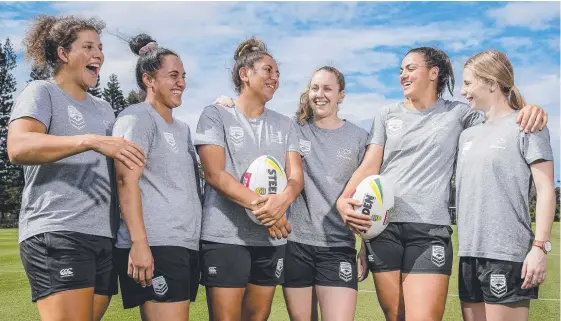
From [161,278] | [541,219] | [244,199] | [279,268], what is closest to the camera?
[161,278]

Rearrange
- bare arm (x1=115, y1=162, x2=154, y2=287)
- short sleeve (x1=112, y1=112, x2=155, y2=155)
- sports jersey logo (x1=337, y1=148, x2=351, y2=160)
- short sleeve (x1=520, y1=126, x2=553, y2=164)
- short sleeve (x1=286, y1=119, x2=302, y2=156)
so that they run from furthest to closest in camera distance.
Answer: sports jersey logo (x1=337, y1=148, x2=351, y2=160) < short sleeve (x1=286, y1=119, x2=302, y2=156) < short sleeve (x1=520, y1=126, x2=553, y2=164) < short sleeve (x1=112, y1=112, x2=155, y2=155) < bare arm (x1=115, y1=162, x2=154, y2=287)

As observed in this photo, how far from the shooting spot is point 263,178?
413cm

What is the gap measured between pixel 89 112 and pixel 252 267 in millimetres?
1582

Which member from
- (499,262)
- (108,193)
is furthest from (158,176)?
(499,262)

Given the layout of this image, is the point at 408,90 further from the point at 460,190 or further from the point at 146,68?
the point at 146,68

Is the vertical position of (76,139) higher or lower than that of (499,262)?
higher

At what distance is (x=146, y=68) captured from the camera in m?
4.21

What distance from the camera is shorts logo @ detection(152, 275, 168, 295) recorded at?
381 cm

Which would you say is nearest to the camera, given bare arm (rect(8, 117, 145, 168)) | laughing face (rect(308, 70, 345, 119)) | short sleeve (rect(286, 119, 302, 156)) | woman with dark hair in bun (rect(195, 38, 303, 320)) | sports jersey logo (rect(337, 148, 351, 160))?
bare arm (rect(8, 117, 145, 168))

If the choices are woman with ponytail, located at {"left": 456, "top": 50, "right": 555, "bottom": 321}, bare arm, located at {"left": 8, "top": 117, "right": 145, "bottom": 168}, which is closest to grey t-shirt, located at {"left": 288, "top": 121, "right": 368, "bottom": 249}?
woman with ponytail, located at {"left": 456, "top": 50, "right": 555, "bottom": 321}

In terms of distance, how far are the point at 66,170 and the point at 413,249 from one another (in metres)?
2.48

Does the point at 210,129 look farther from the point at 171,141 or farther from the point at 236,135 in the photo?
the point at 171,141

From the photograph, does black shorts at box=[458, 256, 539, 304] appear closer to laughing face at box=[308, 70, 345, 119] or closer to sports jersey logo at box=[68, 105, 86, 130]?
laughing face at box=[308, 70, 345, 119]

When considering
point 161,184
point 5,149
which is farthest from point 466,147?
point 5,149
